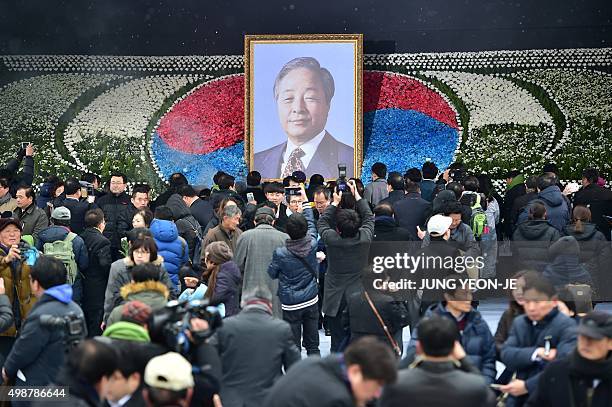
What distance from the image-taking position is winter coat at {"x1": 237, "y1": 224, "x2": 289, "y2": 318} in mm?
8984

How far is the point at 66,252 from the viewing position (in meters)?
9.18

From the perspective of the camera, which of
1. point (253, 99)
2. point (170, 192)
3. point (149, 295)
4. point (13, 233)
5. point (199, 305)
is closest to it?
point (199, 305)

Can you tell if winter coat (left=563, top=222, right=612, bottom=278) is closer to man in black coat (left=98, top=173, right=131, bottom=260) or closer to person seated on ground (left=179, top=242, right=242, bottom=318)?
person seated on ground (left=179, top=242, right=242, bottom=318)

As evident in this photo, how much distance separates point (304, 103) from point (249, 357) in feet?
35.4

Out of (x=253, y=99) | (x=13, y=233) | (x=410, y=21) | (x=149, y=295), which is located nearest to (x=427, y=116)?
(x=410, y=21)

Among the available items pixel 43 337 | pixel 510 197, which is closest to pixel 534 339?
pixel 43 337

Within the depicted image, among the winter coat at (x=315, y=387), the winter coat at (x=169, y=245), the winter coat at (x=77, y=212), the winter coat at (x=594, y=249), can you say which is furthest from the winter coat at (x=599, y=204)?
the winter coat at (x=315, y=387)

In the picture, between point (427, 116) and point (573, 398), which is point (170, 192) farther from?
point (573, 398)

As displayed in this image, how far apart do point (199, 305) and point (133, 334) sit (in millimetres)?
366

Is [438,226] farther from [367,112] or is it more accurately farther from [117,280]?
[367,112]

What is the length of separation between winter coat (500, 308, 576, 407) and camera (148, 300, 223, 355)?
1720 mm

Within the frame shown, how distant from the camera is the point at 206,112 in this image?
57.3ft

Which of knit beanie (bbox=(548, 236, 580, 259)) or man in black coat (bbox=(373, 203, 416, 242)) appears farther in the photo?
man in black coat (bbox=(373, 203, 416, 242))

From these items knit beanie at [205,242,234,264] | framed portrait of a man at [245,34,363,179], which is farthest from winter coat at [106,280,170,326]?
framed portrait of a man at [245,34,363,179]
